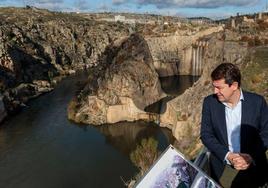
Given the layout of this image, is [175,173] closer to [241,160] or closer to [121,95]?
[241,160]

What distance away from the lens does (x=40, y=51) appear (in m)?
110

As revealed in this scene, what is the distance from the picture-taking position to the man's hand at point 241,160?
248 inches

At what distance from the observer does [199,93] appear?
36562 mm

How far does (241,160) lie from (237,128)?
68 cm

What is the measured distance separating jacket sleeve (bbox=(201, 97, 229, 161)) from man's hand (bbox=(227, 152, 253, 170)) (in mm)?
201

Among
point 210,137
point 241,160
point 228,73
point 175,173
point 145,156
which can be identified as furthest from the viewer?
point 145,156

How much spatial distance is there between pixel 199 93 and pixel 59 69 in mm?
74500

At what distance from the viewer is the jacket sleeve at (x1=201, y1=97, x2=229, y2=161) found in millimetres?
6602

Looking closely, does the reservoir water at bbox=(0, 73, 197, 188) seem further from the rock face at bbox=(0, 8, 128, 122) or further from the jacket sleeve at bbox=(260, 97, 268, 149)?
the jacket sleeve at bbox=(260, 97, 268, 149)

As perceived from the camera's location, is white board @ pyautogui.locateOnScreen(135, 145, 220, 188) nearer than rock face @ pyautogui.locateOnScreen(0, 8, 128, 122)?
Yes

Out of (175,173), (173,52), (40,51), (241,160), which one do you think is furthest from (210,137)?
(40,51)

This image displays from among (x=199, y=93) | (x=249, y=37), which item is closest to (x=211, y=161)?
(x=199, y=93)

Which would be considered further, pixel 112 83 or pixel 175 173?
pixel 112 83

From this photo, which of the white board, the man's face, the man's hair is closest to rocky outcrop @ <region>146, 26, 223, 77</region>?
the man's face
